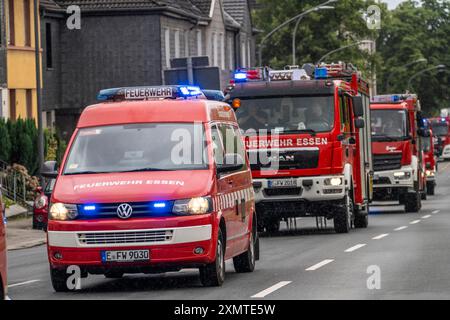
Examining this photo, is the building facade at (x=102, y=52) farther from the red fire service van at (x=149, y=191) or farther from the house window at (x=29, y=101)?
the red fire service van at (x=149, y=191)

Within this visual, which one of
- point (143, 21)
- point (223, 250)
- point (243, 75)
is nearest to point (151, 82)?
point (143, 21)

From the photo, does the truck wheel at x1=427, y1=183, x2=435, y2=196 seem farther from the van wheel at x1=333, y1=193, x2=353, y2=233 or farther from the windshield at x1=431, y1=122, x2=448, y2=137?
the windshield at x1=431, y1=122, x2=448, y2=137

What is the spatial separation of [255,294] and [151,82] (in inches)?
1828

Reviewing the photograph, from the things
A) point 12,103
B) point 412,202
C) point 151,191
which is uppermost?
point 12,103

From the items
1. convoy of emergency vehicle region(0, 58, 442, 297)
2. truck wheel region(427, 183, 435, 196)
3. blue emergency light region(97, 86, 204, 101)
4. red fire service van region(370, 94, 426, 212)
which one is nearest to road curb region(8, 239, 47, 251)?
convoy of emergency vehicle region(0, 58, 442, 297)

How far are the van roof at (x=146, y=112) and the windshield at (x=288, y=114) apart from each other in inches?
376

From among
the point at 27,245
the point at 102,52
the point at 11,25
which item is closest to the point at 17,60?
the point at 11,25

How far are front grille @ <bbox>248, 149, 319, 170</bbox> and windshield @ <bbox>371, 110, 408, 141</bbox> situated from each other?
40.6ft

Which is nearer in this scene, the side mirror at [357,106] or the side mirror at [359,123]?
the side mirror at [357,106]

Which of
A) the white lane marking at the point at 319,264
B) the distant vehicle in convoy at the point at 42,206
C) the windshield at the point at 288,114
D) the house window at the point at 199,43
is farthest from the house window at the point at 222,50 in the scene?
the white lane marking at the point at 319,264

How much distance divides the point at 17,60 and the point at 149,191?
34.4 metres

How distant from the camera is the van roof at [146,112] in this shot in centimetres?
1664

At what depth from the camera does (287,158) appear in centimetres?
2666

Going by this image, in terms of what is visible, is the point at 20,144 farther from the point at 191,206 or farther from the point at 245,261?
the point at 191,206
